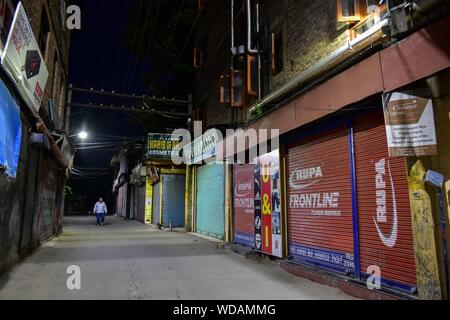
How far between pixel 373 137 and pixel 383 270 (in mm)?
2325

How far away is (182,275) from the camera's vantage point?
322 inches

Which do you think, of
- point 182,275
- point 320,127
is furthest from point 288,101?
point 182,275

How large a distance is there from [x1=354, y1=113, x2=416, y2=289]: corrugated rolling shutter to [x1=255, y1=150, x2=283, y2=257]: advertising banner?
3004 millimetres

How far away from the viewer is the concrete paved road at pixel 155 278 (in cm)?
657

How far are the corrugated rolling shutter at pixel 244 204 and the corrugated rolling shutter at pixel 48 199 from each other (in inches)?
261

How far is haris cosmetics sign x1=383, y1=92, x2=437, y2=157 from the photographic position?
5.46m

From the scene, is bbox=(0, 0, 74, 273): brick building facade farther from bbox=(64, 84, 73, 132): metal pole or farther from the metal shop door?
the metal shop door

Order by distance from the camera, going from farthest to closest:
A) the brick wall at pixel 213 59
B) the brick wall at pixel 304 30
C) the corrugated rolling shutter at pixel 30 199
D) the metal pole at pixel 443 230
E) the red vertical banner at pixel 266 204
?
1. the brick wall at pixel 213 59
2. the red vertical banner at pixel 266 204
3. the corrugated rolling shutter at pixel 30 199
4. the brick wall at pixel 304 30
5. the metal pole at pixel 443 230

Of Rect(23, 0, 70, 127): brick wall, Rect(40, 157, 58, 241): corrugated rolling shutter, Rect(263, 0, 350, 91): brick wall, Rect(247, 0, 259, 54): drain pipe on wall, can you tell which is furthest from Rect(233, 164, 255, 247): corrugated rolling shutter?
Rect(23, 0, 70, 127): brick wall

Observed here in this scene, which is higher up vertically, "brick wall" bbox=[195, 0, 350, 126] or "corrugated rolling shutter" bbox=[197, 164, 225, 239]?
"brick wall" bbox=[195, 0, 350, 126]

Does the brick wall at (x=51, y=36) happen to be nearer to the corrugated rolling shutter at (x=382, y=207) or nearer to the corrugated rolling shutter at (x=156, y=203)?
the corrugated rolling shutter at (x=382, y=207)

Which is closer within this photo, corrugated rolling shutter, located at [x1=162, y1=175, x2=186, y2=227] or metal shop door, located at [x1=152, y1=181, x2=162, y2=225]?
corrugated rolling shutter, located at [x1=162, y1=175, x2=186, y2=227]

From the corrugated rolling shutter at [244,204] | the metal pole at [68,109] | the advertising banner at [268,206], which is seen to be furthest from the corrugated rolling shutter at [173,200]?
the advertising banner at [268,206]
